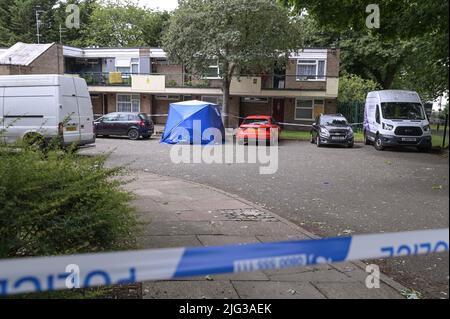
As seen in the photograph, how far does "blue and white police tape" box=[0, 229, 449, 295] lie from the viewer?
183cm

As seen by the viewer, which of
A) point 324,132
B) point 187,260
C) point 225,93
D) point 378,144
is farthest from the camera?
point 225,93

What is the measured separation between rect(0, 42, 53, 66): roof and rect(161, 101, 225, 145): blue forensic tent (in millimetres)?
15369

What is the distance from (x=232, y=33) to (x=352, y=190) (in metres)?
17.2

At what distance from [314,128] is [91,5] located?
3925 cm

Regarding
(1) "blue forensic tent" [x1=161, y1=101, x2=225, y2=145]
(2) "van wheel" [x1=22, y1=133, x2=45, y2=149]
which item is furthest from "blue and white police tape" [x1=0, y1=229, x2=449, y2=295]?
(1) "blue forensic tent" [x1=161, y1=101, x2=225, y2=145]

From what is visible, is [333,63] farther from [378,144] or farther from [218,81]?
[378,144]

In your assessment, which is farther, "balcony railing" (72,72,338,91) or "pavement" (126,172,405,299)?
"balcony railing" (72,72,338,91)

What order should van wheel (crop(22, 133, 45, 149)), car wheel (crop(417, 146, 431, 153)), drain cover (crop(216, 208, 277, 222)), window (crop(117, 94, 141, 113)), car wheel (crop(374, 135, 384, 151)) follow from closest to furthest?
1. van wheel (crop(22, 133, 45, 149))
2. drain cover (crop(216, 208, 277, 222))
3. car wheel (crop(417, 146, 431, 153))
4. car wheel (crop(374, 135, 384, 151))
5. window (crop(117, 94, 141, 113))

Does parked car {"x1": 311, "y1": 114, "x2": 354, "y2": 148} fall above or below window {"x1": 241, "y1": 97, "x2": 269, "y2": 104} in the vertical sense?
below

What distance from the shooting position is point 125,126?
23719 mm

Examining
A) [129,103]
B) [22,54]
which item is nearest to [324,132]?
[129,103]

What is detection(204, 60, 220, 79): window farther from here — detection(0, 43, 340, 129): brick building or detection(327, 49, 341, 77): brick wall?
detection(327, 49, 341, 77): brick wall

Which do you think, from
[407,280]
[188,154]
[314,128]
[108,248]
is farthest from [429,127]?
[108,248]
